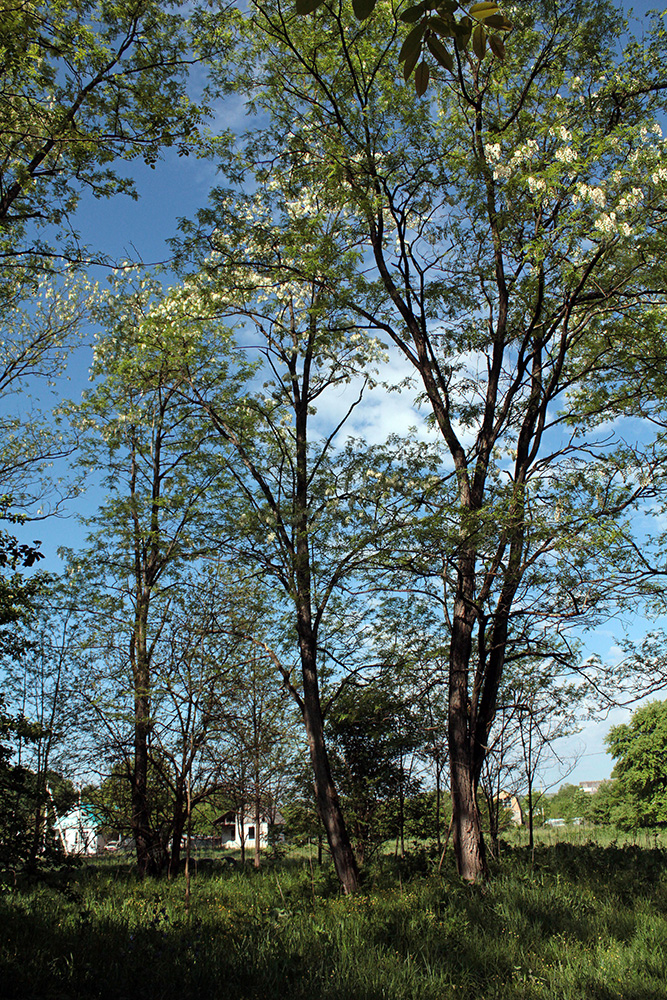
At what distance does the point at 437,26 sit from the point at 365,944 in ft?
20.7

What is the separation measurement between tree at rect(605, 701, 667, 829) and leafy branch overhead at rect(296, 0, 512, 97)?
32715mm

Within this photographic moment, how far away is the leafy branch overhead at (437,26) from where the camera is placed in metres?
1.24

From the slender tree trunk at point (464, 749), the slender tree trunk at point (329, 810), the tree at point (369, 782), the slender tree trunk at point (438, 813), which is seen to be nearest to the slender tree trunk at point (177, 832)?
the slender tree trunk at point (329, 810)

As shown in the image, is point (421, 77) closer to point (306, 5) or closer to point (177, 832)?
point (306, 5)

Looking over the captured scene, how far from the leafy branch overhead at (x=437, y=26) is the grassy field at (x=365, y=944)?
4647mm

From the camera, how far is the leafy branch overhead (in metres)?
1.24

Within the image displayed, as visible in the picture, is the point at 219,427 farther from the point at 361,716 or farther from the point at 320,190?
the point at 361,716

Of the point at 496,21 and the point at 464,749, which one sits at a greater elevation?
the point at 496,21

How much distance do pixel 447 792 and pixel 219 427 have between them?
31.8 ft

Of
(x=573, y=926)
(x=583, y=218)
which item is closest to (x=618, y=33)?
(x=583, y=218)

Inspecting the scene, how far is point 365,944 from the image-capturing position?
542 cm

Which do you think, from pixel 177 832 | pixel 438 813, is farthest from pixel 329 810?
pixel 438 813

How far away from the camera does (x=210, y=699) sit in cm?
936

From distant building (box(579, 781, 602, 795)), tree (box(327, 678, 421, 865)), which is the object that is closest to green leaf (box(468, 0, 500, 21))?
tree (box(327, 678, 421, 865))
